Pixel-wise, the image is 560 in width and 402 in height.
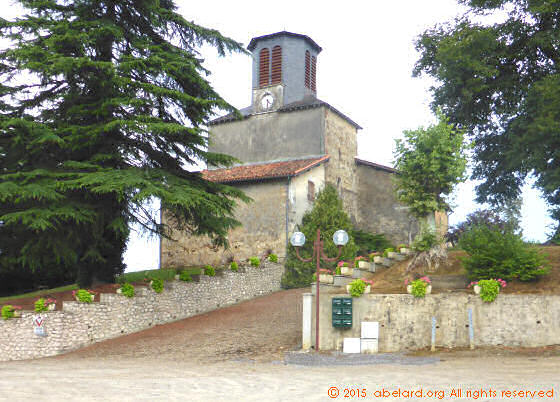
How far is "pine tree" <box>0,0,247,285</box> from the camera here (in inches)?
738

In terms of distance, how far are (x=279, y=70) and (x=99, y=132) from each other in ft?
56.3

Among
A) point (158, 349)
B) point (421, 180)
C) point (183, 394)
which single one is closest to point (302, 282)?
point (421, 180)

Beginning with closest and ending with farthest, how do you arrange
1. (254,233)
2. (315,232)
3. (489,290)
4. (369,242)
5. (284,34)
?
(489,290), (315,232), (254,233), (369,242), (284,34)

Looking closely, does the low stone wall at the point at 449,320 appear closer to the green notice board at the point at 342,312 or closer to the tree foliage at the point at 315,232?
the green notice board at the point at 342,312

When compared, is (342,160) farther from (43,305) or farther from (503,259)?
(43,305)

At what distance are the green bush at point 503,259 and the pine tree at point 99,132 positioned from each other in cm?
855

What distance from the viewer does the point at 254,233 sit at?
29719 mm

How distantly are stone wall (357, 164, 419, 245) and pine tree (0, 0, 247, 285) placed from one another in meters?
12.8

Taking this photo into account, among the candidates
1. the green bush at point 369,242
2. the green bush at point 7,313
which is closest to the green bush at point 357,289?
the green bush at point 7,313

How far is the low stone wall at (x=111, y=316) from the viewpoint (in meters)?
17.8

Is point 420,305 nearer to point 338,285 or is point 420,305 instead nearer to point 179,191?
point 338,285

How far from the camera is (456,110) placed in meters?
29.8

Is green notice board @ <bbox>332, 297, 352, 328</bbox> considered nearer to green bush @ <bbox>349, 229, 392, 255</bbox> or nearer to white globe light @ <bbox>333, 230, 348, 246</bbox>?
white globe light @ <bbox>333, 230, 348, 246</bbox>

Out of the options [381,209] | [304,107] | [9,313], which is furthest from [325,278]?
[304,107]
